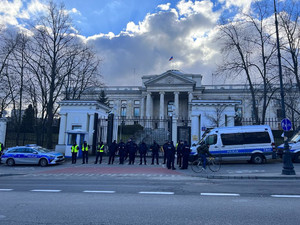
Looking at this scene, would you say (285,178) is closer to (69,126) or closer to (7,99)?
(69,126)

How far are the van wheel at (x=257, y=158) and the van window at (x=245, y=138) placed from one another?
0.89 m

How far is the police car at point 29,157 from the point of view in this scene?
58.2ft

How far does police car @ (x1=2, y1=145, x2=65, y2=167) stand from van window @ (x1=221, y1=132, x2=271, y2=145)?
12.3 metres

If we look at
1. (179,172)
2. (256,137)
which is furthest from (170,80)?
(179,172)

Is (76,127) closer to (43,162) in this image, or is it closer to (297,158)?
(43,162)

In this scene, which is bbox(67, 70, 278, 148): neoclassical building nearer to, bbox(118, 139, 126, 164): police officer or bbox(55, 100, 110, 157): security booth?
bbox(55, 100, 110, 157): security booth

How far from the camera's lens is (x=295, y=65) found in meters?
21.3

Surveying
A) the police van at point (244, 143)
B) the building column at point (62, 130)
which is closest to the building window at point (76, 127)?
the building column at point (62, 130)

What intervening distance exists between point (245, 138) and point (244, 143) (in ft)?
1.16

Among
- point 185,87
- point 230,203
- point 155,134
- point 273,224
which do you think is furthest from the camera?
point 185,87

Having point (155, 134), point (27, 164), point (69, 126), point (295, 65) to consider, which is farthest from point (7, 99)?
point (295, 65)

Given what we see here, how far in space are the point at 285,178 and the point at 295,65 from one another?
45.2ft

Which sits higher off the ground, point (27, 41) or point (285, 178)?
point (27, 41)

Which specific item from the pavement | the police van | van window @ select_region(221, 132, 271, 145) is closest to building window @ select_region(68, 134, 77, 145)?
the pavement
